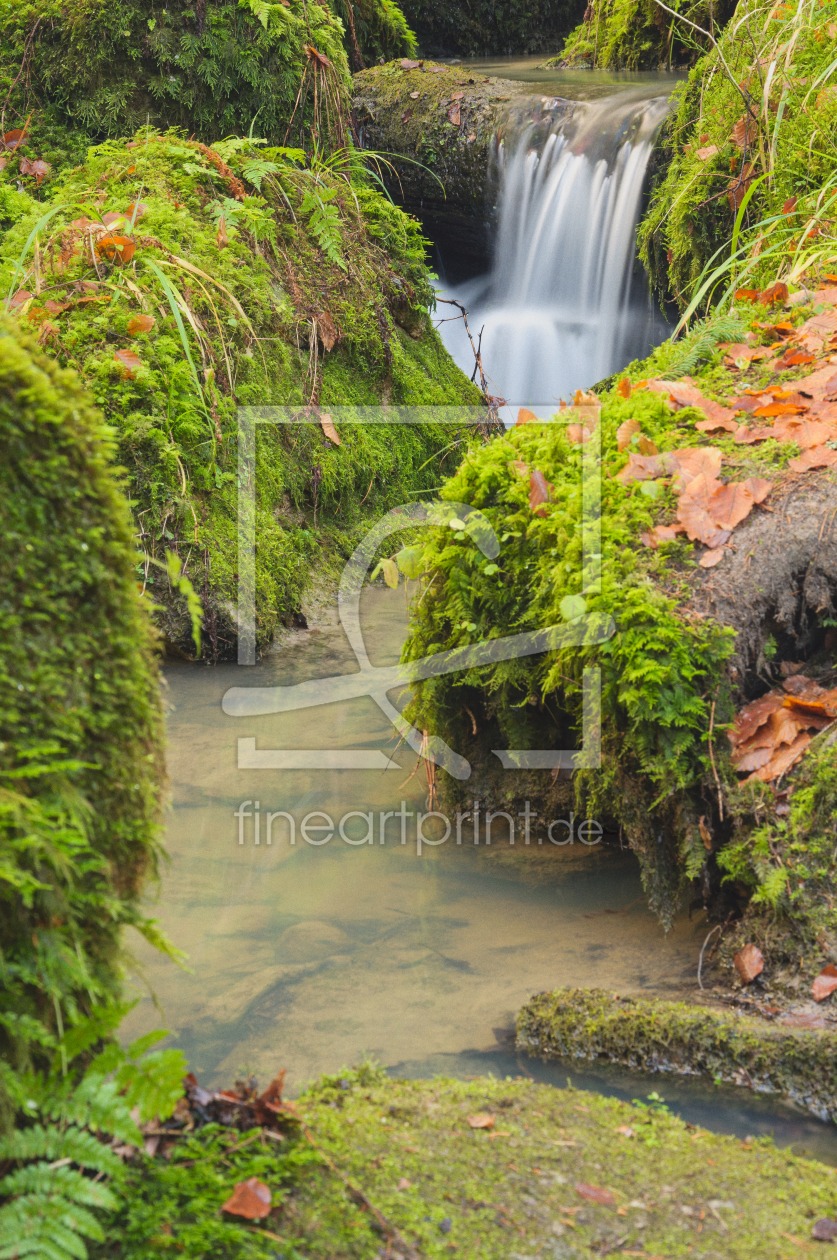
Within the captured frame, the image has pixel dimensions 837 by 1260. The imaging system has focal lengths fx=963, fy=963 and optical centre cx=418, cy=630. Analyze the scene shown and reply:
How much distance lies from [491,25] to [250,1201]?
18382 millimetres

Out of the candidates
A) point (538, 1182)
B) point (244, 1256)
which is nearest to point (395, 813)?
point (538, 1182)

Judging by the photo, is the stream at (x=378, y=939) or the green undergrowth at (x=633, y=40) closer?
the stream at (x=378, y=939)

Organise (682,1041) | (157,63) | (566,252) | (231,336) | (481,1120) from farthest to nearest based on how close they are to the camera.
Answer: (566,252) → (157,63) → (231,336) → (682,1041) → (481,1120)

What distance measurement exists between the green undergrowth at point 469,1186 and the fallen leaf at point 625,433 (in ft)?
7.10

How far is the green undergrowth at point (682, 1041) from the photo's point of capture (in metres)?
2.35

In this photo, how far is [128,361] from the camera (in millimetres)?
4883

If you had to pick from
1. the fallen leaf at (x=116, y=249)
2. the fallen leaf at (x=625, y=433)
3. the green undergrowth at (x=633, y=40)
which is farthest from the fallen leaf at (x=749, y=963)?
the green undergrowth at (x=633, y=40)

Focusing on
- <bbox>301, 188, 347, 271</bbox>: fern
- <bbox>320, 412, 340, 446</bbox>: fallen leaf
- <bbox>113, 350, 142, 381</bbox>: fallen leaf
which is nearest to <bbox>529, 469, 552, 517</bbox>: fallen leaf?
<bbox>113, 350, 142, 381</bbox>: fallen leaf

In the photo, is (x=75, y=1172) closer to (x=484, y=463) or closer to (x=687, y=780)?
(x=687, y=780)

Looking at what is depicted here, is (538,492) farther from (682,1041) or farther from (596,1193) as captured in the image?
(596,1193)

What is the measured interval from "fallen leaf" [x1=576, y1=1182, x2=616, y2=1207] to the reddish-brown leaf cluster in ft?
4.34

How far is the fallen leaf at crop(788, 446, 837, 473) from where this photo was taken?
321 cm

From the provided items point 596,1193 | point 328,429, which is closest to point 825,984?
point 596,1193

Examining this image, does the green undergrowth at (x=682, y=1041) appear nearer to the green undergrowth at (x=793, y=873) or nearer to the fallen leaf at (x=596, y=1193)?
the green undergrowth at (x=793, y=873)
